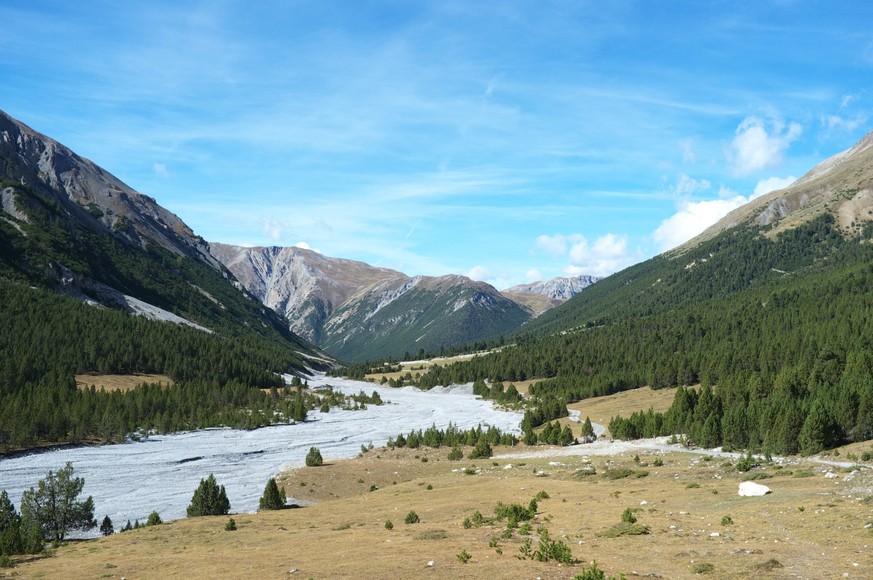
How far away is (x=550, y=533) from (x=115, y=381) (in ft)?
445

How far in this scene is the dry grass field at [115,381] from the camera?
5221 inches

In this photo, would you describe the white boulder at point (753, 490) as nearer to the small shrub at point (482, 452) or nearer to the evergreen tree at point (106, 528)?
the small shrub at point (482, 452)

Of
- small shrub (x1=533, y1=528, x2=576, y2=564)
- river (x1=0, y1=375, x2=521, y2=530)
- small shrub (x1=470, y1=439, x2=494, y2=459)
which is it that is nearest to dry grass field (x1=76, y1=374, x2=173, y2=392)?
river (x1=0, y1=375, x2=521, y2=530)

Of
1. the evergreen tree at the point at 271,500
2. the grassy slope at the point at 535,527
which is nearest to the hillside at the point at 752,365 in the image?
the grassy slope at the point at 535,527

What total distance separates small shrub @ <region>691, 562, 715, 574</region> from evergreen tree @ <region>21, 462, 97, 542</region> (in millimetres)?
45104

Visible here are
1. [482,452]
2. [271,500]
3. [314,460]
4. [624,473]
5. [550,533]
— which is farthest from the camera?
[482,452]

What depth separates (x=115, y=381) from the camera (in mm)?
140125

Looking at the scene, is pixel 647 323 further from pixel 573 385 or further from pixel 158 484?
pixel 158 484

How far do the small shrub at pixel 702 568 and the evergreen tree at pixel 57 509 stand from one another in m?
45.1

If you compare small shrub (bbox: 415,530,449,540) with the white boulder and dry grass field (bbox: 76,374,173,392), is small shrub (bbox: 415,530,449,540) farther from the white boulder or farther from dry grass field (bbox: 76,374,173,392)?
dry grass field (bbox: 76,374,173,392)

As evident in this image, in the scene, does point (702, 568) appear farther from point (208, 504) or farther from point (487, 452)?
point (487, 452)

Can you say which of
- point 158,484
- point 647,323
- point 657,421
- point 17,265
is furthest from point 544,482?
point 17,265

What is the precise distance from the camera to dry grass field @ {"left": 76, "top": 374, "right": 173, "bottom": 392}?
435 feet

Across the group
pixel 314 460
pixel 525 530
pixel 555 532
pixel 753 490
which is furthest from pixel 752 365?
pixel 525 530
